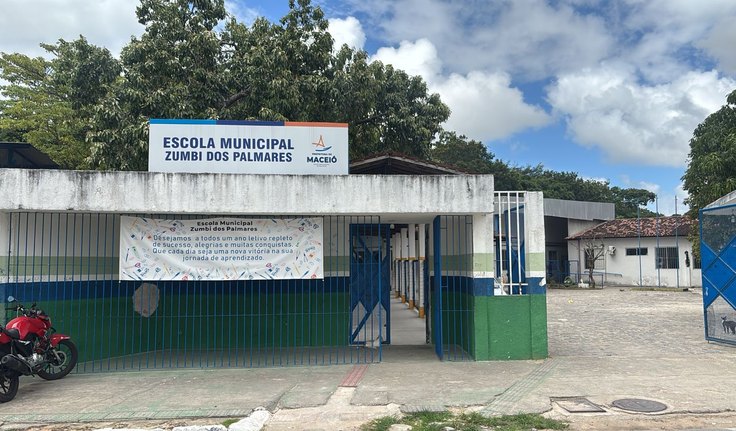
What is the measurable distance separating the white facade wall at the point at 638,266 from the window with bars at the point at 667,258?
20 centimetres

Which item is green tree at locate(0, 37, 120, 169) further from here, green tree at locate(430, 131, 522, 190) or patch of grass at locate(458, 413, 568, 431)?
green tree at locate(430, 131, 522, 190)

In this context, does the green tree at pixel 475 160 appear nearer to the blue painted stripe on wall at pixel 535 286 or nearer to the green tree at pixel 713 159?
the green tree at pixel 713 159

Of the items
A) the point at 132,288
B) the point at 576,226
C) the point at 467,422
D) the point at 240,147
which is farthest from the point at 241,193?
the point at 576,226

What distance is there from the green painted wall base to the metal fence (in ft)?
5.67

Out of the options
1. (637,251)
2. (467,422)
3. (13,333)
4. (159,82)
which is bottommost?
(467,422)

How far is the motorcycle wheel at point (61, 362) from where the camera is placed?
7.91 m

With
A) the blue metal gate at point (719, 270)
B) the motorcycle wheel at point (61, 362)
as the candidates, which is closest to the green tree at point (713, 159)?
the blue metal gate at point (719, 270)

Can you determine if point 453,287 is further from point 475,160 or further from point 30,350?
point 475,160

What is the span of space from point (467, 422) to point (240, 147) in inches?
211

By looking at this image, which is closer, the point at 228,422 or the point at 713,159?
the point at 228,422

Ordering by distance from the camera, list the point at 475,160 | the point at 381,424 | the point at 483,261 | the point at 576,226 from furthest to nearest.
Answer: the point at 475,160 → the point at 576,226 → the point at 483,261 → the point at 381,424

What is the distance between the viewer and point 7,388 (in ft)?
23.2

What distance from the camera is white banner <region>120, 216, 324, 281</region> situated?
8.56 meters

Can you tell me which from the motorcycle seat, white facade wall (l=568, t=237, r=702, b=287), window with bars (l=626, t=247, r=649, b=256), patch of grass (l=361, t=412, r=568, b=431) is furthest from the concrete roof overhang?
window with bars (l=626, t=247, r=649, b=256)
